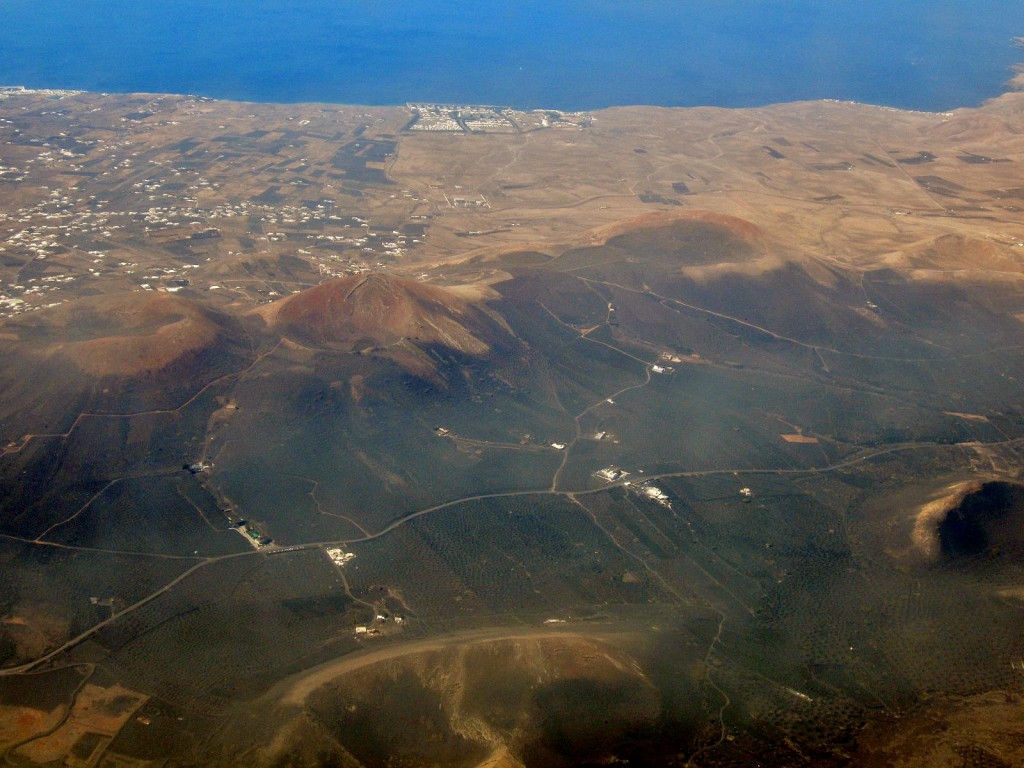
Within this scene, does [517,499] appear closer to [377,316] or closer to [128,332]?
[377,316]

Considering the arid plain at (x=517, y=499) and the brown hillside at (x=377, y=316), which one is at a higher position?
the brown hillside at (x=377, y=316)

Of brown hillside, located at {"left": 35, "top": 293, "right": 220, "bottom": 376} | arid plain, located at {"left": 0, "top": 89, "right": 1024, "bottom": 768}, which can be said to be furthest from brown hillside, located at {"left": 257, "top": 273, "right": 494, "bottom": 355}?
brown hillside, located at {"left": 35, "top": 293, "right": 220, "bottom": 376}

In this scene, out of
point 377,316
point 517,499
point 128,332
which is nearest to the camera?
point 517,499

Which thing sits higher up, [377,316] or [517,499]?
[377,316]

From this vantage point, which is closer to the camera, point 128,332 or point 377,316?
point 128,332

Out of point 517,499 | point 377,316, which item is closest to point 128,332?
point 377,316

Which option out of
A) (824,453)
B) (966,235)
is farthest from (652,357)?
(966,235)

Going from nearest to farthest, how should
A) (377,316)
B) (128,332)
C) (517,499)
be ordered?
(517,499) → (128,332) → (377,316)

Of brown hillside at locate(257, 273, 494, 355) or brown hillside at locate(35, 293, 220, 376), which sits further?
brown hillside at locate(257, 273, 494, 355)

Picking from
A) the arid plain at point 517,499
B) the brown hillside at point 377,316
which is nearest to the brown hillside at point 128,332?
the arid plain at point 517,499

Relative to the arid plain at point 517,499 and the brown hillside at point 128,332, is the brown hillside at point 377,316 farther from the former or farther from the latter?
the brown hillside at point 128,332

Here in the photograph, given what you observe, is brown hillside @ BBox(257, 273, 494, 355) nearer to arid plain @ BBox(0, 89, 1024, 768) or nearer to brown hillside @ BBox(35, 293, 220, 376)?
arid plain @ BBox(0, 89, 1024, 768)
